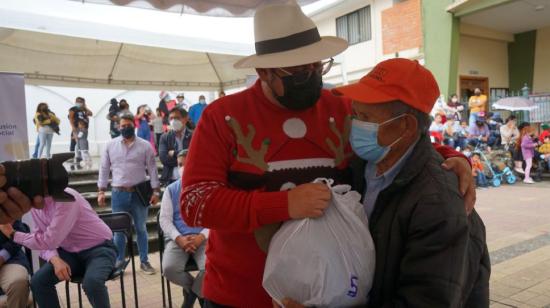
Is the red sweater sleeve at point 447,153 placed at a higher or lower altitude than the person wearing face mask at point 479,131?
higher

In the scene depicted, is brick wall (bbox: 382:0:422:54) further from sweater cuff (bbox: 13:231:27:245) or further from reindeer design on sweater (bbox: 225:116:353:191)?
reindeer design on sweater (bbox: 225:116:353:191)

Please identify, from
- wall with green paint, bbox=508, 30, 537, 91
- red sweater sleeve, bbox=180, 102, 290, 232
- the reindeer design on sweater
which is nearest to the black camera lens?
red sweater sleeve, bbox=180, 102, 290, 232

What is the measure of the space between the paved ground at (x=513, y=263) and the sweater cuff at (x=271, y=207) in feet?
10.9

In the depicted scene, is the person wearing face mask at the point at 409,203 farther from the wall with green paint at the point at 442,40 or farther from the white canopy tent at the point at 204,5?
the wall with green paint at the point at 442,40

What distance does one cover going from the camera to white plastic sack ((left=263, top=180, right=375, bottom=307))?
1.22 m

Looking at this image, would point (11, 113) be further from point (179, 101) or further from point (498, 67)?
point (498, 67)

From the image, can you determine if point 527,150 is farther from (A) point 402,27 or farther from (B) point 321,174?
(B) point 321,174

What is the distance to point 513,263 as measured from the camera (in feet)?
16.1

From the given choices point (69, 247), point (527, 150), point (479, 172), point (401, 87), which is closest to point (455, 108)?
point (527, 150)

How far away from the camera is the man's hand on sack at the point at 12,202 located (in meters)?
1.35

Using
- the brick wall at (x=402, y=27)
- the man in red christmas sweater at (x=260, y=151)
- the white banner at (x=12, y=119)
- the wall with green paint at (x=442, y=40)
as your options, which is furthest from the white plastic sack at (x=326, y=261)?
the brick wall at (x=402, y=27)

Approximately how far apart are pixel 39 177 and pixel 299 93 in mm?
954

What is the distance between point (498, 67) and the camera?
687 inches

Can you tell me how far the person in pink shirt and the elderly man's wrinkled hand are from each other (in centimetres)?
294
